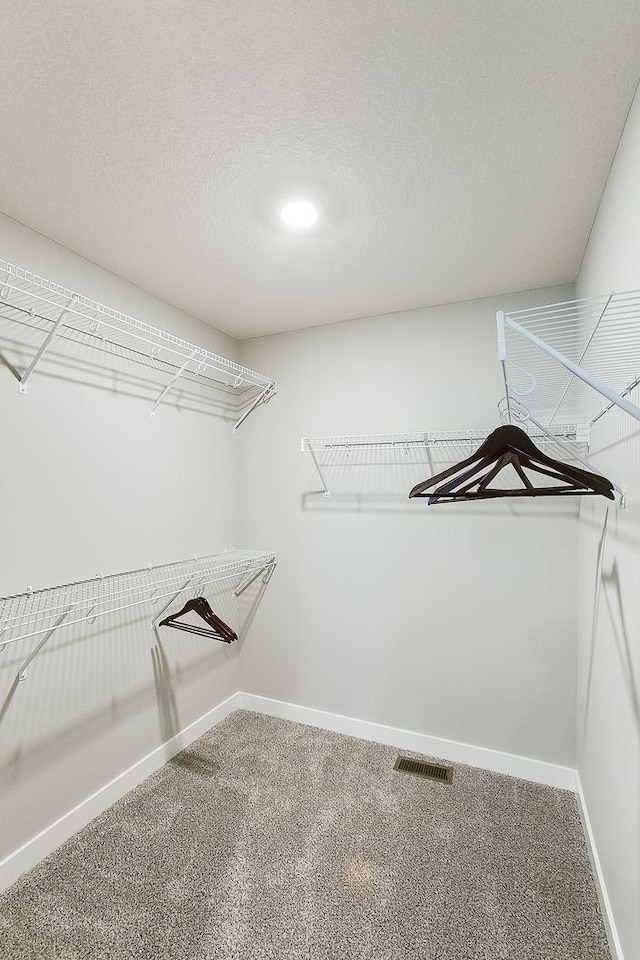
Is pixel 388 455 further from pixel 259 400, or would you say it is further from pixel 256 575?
pixel 256 575

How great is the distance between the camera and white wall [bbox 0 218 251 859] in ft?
5.63

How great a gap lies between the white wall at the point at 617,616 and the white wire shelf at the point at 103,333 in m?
1.70

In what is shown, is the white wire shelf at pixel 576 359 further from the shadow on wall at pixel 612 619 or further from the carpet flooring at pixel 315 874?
the carpet flooring at pixel 315 874

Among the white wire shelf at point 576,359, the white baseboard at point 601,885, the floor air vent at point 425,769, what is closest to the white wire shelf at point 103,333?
the white wire shelf at point 576,359

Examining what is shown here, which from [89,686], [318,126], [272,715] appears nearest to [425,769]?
[272,715]

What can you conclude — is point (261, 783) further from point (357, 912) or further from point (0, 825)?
point (0, 825)

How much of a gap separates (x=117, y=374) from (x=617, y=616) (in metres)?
2.26

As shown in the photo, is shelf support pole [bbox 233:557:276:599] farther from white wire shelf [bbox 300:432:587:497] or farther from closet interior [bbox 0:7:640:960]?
white wire shelf [bbox 300:432:587:497]

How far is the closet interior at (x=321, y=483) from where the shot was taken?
3.81 ft

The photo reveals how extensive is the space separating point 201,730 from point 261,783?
613 mm

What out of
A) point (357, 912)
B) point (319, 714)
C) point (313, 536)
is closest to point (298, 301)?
point (313, 536)

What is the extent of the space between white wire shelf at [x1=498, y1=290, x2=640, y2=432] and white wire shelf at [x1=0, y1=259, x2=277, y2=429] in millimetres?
1444

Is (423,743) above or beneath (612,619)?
beneath

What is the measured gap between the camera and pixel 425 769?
7.66 feet
